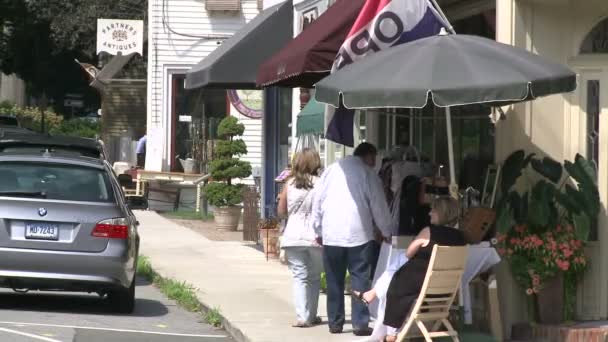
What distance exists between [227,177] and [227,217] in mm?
776

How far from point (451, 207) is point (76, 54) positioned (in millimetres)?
41722

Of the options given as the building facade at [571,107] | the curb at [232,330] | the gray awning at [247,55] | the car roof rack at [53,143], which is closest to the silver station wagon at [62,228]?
the curb at [232,330]

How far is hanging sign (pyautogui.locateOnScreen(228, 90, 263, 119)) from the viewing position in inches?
996

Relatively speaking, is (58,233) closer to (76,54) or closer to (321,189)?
(321,189)

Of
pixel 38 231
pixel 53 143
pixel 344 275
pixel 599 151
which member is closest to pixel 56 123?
pixel 53 143

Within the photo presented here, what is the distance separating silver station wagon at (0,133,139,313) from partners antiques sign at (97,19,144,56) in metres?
19.9

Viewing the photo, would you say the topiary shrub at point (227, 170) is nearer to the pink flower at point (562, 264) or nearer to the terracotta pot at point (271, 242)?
the terracotta pot at point (271, 242)

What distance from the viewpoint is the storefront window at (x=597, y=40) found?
34.4ft

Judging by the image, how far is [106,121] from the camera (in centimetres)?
3844

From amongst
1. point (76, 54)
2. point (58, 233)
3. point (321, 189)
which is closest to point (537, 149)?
point (321, 189)

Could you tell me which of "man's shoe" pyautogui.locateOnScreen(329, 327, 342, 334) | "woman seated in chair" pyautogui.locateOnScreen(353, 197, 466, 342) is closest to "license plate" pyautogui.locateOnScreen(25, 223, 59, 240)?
"man's shoe" pyautogui.locateOnScreen(329, 327, 342, 334)

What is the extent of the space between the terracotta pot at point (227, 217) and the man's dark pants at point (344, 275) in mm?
12497

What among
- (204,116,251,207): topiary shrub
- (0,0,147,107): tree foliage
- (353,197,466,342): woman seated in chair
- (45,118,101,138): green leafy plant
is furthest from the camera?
(45,118,101,138): green leafy plant

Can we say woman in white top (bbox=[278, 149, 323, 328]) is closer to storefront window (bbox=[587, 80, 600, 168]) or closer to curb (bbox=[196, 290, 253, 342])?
curb (bbox=[196, 290, 253, 342])
